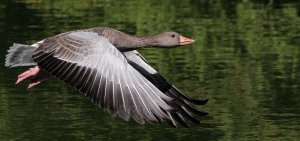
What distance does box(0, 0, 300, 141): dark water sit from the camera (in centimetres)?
2034

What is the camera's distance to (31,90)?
77.7 feet

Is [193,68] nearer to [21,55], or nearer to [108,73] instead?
[21,55]

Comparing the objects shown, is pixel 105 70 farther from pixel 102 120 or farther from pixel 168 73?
pixel 168 73

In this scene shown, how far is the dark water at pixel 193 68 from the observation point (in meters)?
20.3

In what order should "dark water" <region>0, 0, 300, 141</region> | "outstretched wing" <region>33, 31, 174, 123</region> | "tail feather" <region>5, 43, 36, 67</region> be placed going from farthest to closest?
"dark water" <region>0, 0, 300, 141</region>, "tail feather" <region>5, 43, 36, 67</region>, "outstretched wing" <region>33, 31, 174, 123</region>

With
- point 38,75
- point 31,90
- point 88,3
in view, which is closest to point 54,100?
point 31,90

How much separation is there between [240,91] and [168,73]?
→ 2.42 m

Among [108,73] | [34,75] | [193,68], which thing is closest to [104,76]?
[108,73]

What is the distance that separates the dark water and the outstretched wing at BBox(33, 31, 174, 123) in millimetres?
3293

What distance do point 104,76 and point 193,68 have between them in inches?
412

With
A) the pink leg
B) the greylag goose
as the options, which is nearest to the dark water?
the pink leg

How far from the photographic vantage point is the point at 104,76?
51.6ft

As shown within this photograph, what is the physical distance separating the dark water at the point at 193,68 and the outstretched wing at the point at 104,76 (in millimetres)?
3293

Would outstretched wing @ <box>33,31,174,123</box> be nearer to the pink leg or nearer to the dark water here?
the pink leg
